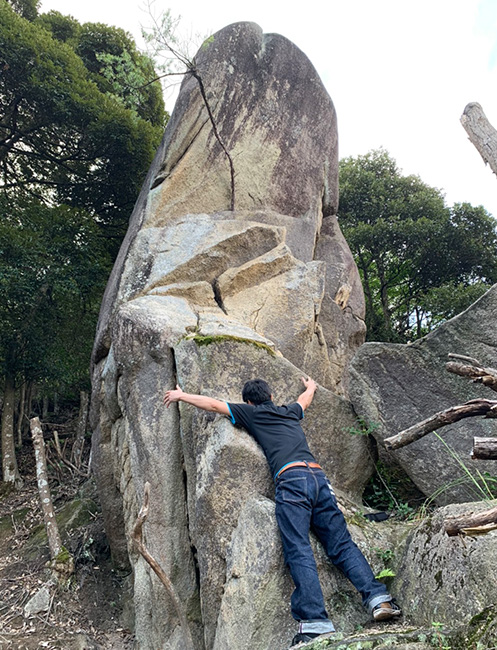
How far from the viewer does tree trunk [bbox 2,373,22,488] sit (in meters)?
11.8

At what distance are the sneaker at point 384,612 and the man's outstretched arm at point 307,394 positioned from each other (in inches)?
83.1

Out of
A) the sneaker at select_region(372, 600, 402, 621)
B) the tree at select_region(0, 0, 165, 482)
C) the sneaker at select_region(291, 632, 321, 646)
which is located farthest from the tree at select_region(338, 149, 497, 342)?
the sneaker at select_region(291, 632, 321, 646)

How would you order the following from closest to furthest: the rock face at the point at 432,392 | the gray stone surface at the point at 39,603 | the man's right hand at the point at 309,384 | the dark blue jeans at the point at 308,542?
the dark blue jeans at the point at 308,542 → the man's right hand at the point at 309,384 → the rock face at the point at 432,392 → the gray stone surface at the point at 39,603

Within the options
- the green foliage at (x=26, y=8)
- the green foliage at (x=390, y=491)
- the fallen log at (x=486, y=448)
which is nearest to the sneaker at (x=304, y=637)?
the fallen log at (x=486, y=448)

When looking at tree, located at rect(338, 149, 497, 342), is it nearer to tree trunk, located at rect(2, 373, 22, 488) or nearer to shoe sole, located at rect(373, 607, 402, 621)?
tree trunk, located at rect(2, 373, 22, 488)

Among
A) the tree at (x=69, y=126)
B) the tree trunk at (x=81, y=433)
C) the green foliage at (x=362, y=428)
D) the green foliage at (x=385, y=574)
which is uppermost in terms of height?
the tree at (x=69, y=126)

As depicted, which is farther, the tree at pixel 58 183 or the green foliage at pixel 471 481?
the tree at pixel 58 183

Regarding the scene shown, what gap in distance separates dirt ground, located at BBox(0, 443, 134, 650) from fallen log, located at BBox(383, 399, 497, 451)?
5.03m

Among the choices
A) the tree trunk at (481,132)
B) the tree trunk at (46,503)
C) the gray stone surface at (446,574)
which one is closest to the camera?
the gray stone surface at (446,574)

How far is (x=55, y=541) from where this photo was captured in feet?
27.3

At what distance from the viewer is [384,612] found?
4355 millimetres

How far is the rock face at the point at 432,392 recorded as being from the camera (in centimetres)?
642

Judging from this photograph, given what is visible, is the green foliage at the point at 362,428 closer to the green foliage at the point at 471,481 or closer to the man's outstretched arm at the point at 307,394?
the green foliage at the point at 471,481

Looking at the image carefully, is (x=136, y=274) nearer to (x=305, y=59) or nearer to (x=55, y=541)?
(x=55, y=541)
